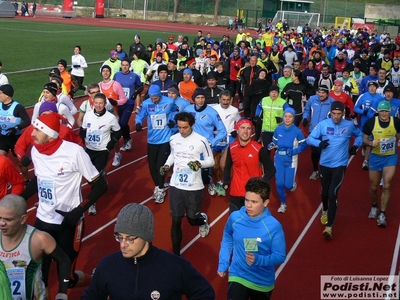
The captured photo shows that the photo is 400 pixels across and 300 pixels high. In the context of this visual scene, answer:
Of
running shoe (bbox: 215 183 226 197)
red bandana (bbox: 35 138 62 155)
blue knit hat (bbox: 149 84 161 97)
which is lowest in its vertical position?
running shoe (bbox: 215 183 226 197)

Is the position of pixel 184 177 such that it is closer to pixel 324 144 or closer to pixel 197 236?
pixel 197 236

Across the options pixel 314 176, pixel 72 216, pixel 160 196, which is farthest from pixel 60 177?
pixel 314 176

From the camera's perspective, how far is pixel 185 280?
13.1 feet

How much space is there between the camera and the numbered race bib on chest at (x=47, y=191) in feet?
20.8

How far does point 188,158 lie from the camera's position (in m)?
8.34

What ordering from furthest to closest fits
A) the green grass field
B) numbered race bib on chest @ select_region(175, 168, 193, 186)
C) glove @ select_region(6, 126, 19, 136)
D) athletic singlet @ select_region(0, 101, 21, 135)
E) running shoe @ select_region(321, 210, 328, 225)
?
the green grass field, glove @ select_region(6, 126, 19, 136), athletic singlet @ select_region(0, 101, 21, 135), running shoe @ select_region(321, 210, 328, 225), numbered race bib on chest @ select_region(175, 168, 193, 186)

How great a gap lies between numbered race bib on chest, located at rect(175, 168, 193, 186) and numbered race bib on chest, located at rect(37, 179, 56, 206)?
2.23 m

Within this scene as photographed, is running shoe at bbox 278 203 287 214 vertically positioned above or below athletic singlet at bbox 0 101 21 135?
below

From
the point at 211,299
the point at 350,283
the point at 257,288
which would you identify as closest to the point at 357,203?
the point at 350,283

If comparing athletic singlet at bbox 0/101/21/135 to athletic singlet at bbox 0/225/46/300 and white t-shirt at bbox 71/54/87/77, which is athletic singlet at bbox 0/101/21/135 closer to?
athletic singlet at bbox 0/225/46/300

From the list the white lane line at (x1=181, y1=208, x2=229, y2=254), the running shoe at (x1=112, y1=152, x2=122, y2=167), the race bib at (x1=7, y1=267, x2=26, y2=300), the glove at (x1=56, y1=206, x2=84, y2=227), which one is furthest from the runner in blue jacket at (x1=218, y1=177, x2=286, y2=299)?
the running shoe at (x1=112, y1=152, x2=122, y2=167)

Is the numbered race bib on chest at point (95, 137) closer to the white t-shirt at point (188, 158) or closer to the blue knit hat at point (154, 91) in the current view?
the blue knit hat at point (154, 91)

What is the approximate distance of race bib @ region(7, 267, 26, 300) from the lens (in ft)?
16.3

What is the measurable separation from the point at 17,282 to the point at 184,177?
3.53 metres
